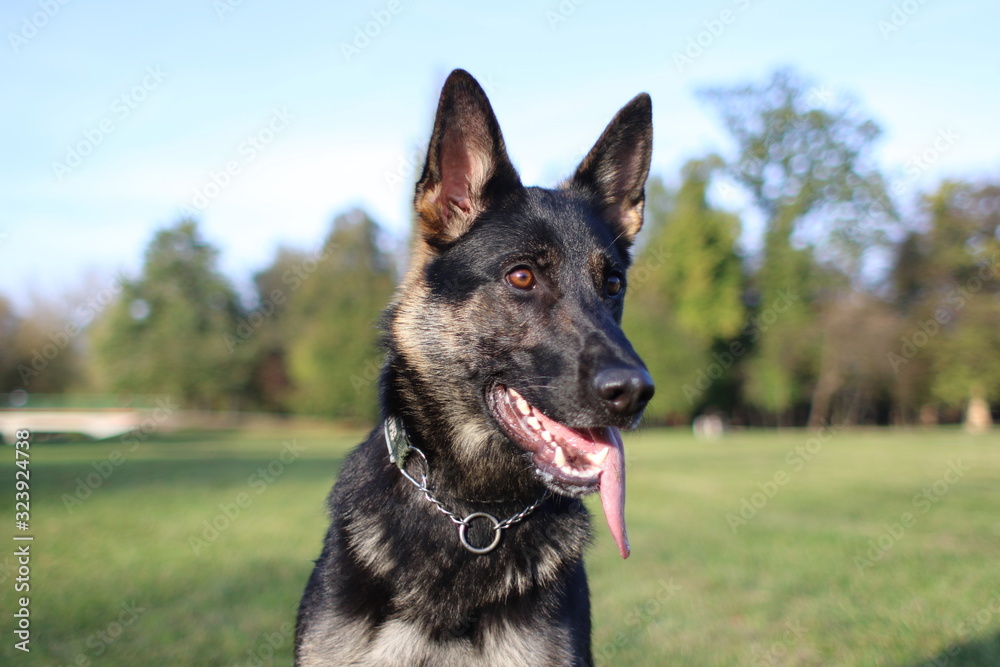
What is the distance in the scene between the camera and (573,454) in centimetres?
258

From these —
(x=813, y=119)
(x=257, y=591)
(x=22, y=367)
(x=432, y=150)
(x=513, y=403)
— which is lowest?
(x=22, y=367)

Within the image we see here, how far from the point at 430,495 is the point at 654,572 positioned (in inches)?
200

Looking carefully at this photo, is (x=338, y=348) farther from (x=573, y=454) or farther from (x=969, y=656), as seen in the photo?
(x=573, y=454)

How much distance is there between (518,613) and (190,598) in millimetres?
4374

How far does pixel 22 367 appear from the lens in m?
32.0

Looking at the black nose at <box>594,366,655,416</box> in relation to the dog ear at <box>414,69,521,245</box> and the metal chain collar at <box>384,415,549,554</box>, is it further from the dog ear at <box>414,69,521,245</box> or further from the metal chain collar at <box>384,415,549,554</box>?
the dog ear at <box>414,69,521,245</box>

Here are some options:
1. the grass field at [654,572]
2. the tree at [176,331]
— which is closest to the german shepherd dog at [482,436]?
the grass field at [654,572]

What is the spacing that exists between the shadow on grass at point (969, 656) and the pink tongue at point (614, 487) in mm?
3168

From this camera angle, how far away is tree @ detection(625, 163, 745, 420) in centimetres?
4662

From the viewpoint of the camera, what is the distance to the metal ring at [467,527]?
8.63 feet

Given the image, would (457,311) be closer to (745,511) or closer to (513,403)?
(513,403)

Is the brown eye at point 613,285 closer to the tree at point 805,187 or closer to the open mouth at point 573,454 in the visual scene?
the open mouth at point 573,454

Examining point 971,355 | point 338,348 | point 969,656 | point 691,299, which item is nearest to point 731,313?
point 691,299

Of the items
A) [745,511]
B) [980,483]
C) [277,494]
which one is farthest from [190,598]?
[980,483]
